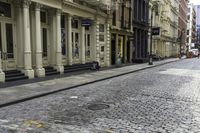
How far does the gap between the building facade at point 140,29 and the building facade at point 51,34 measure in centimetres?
1308

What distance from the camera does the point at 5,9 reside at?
16672mm

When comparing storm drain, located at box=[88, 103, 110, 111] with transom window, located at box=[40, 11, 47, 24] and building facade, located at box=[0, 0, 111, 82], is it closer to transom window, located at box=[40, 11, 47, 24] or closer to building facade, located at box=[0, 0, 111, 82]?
building facade, located at box=[0, 0, 111, 82]

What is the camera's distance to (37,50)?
18.1m

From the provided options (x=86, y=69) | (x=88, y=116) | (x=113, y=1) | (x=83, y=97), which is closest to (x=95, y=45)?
(x=86, y=69)

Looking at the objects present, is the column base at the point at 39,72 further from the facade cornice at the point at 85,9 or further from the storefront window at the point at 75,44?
the storefront window at the point at 75,44

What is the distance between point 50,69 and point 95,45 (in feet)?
26.8

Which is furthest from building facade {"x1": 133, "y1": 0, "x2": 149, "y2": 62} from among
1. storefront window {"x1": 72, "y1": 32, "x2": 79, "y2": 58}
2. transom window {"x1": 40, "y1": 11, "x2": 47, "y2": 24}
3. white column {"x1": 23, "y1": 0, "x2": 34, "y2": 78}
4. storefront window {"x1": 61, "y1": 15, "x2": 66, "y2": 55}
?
white column {"x1": 23, "y1": 0, "x2": 34, "y2": 78}

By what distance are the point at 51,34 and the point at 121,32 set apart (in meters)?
15.7

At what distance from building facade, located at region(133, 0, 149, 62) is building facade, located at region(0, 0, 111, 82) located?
1308cm

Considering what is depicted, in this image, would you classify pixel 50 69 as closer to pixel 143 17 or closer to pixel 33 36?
pixel 33 36

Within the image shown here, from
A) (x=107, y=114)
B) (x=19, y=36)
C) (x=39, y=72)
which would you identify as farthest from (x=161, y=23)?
(x=107, y=114)

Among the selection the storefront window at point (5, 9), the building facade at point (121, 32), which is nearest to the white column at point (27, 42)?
the storefront window at point (5, 9)

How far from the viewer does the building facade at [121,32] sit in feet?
109

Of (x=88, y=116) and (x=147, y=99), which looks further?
(x=147, y=99)
